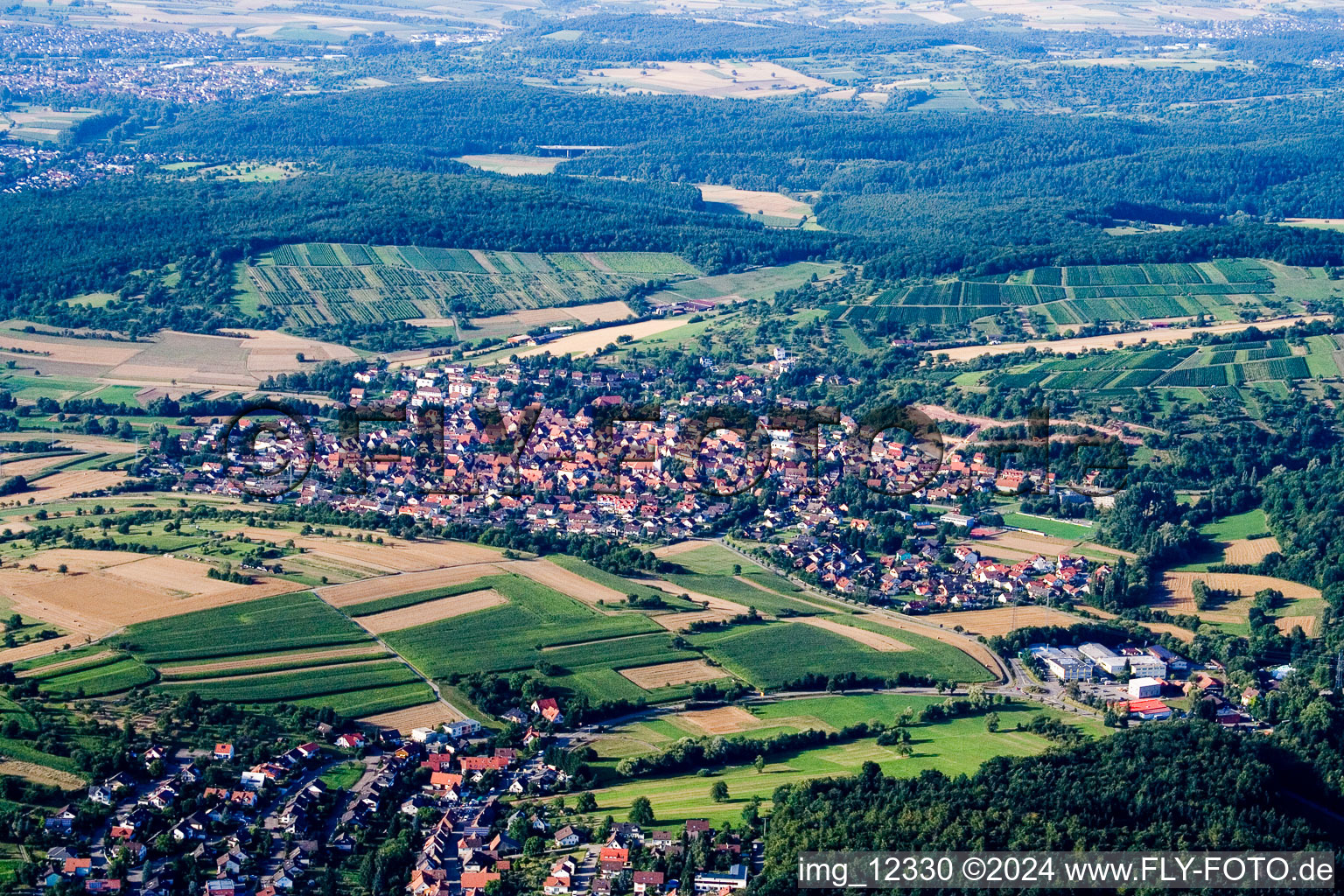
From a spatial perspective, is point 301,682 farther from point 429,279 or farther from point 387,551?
point 429,279

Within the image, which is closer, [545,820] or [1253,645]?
[545,820]

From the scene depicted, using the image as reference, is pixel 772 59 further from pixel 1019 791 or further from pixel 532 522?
pixel 1019 791

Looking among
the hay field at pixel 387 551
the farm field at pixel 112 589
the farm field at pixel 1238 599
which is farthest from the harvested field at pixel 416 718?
the farm field at pixel 1238 599

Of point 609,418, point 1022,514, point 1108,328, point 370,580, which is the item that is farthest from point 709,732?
point 1108,328

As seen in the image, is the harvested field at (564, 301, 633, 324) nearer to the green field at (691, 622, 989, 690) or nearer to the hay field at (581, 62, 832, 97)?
the green field at (691, 622, 989, 690)

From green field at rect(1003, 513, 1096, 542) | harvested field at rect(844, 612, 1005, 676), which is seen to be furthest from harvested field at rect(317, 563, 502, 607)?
green field at rect(1003, 513, 1096, 542)
